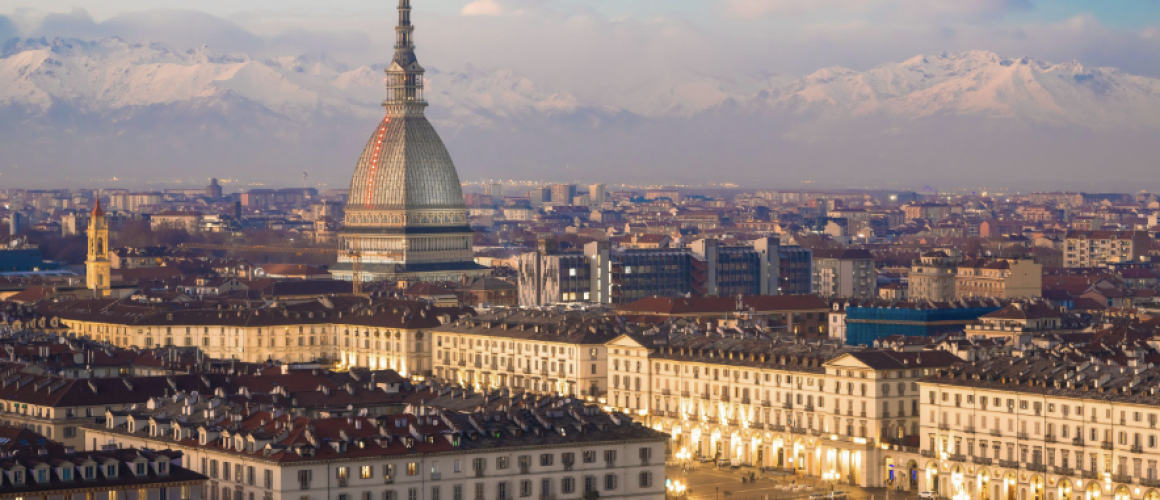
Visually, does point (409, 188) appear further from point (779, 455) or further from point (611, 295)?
point (779, 455)

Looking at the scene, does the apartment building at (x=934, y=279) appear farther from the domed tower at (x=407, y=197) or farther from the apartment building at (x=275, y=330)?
the apartment building at (x=275, y=330)

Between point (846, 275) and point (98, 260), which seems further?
point (846, 275)

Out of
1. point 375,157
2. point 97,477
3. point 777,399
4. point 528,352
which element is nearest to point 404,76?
point 375,157

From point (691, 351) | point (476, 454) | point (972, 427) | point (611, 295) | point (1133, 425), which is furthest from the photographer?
point (611, 295)

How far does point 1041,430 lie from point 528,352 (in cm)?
3559

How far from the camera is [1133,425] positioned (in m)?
74.6

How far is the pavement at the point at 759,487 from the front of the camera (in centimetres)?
8012

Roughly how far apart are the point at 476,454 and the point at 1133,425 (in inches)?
885

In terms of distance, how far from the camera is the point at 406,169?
182 metres

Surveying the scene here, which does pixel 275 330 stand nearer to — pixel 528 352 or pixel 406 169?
pixel 528 352

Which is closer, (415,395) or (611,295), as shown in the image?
(415,395)

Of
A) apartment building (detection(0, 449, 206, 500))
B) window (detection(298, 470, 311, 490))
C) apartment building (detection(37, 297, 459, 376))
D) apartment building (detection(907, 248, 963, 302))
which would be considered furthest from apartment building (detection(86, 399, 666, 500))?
apartment building (detection(907, 248, 963, 302))

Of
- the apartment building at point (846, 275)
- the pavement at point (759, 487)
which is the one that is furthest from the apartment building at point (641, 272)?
the pavement at point (759, 487)

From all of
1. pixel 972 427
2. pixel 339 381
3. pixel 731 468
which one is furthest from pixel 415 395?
pixel 972 427
